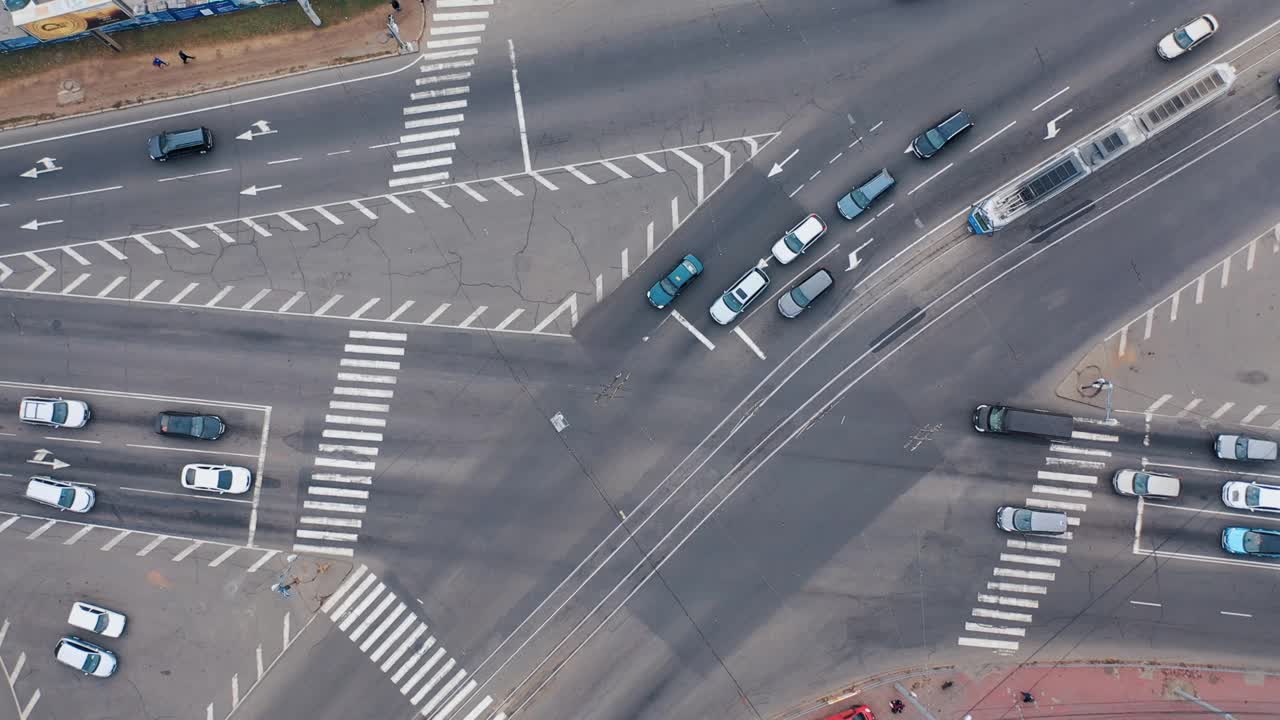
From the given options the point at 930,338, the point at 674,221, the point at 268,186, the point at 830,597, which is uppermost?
the point at 268,186

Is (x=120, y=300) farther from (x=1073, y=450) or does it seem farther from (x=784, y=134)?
(x=1073, y=450)

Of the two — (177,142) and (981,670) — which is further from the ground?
(177,142)

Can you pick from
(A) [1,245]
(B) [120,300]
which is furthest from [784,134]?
(A) [1,245]

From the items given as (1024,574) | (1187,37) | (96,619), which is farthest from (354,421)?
(1187,37)

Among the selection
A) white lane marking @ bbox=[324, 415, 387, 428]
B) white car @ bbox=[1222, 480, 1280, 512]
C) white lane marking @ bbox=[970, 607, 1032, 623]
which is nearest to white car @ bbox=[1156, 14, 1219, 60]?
white car @ bbox=[1222, 480, 1280, 512]

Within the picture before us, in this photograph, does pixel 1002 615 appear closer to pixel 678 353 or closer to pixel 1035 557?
pixel 1035 557

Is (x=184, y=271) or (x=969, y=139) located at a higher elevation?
(x=184, y=271)
